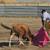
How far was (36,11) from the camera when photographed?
16109 mm

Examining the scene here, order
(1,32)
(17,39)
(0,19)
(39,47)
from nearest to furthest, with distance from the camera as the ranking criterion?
(39,47)
(17,39)
(1,32)
(0,19)

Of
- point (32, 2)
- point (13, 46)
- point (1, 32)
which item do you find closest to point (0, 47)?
point (13, 46)

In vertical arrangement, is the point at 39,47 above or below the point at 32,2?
below

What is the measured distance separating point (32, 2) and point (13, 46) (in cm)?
846

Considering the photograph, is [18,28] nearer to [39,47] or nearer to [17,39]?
[17,39]

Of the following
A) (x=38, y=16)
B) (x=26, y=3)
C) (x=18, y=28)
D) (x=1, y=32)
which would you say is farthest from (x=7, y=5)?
(x=18, y=28)

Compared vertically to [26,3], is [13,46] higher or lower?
lower

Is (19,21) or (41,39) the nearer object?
(41,39)

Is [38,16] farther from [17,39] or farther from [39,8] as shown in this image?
[17,39]

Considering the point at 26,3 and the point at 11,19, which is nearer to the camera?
the point at 11,19

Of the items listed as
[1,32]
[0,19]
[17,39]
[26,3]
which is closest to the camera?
[17,39]

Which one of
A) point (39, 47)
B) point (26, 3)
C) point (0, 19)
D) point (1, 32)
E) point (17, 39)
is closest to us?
point (39, 47)

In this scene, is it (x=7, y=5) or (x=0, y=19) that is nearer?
(x=0, y=19)

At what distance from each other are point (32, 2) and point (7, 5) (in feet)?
5.52
